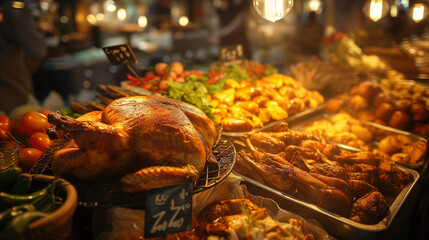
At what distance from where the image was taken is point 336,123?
3803 mm

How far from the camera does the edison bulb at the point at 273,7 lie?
2.99 meters

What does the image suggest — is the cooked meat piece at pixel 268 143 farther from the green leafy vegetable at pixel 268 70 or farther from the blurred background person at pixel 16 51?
the blurred background person at pixel 16 51

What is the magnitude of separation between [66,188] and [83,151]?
236 millimetres

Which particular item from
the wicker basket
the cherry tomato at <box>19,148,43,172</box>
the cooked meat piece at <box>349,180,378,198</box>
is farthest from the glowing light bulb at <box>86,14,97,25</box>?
the cooked meat piece at <box>349,180,378,198</box>

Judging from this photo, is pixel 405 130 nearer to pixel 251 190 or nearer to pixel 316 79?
pixel 316 79

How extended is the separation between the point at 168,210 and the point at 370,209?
141cm

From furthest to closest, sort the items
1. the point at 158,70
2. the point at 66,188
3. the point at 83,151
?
the point at 158,70 < the point at 83,151 < the point at 66,188

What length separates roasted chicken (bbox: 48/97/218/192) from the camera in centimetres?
160

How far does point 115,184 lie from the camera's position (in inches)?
67.1

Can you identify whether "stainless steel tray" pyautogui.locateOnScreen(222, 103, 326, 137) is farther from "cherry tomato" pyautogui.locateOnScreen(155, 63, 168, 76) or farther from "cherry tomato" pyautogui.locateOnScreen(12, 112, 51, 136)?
"cherry tomato" pyautogui.locateOnScreen(12, 112, 51, 136)

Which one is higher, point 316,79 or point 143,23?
point 143,23

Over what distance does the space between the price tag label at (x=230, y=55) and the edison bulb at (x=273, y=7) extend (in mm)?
1262

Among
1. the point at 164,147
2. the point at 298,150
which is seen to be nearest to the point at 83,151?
the point at 164,147

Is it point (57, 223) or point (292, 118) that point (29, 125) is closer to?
point (57, 223)
